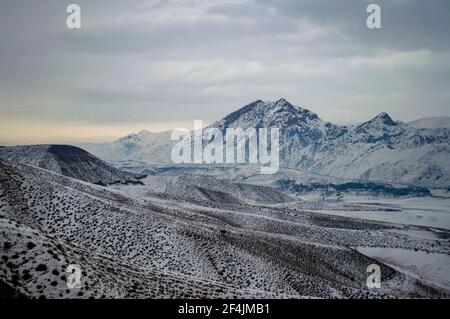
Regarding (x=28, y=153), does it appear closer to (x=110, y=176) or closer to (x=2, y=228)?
(x=110, y=176)

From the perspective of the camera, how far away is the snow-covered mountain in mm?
154625

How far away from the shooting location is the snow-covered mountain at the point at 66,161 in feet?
507

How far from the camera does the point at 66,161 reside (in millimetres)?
163500

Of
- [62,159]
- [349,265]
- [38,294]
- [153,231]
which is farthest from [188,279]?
[62,159]
